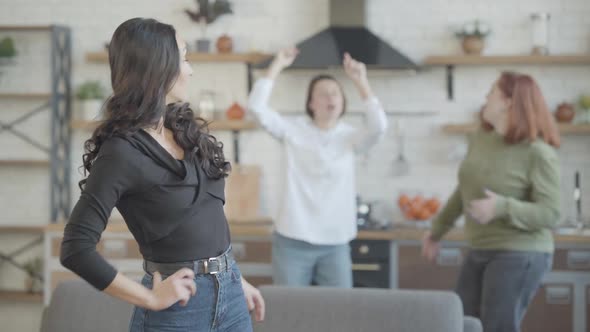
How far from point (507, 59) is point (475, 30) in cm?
25

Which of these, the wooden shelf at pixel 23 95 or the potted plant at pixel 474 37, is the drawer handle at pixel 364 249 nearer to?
the potted plant at pixel 474 37

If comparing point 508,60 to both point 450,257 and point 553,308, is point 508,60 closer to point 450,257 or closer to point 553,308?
point 450,257

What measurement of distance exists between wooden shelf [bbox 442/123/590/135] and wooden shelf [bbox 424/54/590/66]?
362 millimetres

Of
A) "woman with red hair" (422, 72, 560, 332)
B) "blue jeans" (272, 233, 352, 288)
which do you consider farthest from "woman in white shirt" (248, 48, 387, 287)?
"woman with red hair" (422, 72, 560, 332)

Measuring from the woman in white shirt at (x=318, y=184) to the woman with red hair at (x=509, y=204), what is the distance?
642 mm

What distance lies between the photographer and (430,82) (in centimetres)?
562

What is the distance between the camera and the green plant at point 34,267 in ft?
19.3

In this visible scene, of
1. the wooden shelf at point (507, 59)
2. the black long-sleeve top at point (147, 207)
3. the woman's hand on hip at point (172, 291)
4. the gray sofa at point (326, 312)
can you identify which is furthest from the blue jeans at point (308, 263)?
the woman's hand on hip at point (172, 291)

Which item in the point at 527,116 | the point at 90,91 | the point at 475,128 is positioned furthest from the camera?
the point at 90,91

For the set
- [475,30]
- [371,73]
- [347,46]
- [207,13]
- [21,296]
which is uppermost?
[207,13]

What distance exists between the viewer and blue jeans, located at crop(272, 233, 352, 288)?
159 inches

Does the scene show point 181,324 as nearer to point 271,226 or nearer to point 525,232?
point 525,232

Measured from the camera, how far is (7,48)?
582cm

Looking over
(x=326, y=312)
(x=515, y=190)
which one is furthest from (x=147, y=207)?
(x=515, y=190)
